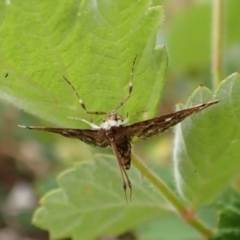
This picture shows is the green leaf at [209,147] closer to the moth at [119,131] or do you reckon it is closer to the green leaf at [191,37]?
the moth at [119,131]

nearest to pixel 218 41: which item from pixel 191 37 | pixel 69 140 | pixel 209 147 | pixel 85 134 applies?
pixel 209 147

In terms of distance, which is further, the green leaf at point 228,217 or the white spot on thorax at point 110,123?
the green leaf at point 228,217

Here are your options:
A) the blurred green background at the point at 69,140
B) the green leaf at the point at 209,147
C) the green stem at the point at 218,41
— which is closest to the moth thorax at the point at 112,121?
the green leaf at the point at 209,147

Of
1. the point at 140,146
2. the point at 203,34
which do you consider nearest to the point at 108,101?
the point at 203,34

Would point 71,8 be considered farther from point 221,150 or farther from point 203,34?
point 203,34

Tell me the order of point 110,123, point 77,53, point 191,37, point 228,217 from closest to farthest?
point 77,53
point 110,123
point 228,217
point 191,37

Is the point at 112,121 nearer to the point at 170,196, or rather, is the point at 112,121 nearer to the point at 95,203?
the point at 170,196

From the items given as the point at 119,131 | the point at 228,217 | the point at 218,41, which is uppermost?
the point at 218,41
